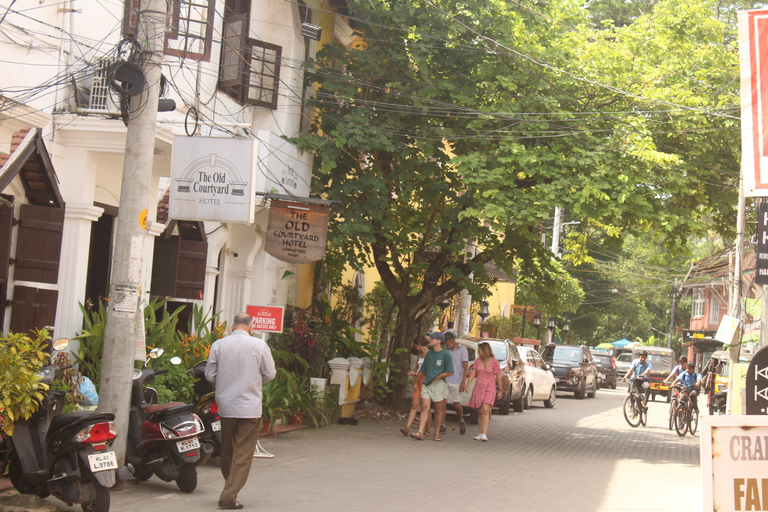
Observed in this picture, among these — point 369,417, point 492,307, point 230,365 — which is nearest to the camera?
point 230,365

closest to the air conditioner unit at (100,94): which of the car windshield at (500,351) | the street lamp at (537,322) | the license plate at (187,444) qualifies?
the license plate at (187,444)

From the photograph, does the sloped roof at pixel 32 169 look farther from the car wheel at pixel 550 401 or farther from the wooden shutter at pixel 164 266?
the car wheel at pixel 550 401

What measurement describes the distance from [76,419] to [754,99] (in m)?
5.82

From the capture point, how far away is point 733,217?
52.7 ft

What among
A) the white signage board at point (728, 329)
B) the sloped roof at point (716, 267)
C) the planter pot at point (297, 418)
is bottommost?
the planter pot at point (297, 418)

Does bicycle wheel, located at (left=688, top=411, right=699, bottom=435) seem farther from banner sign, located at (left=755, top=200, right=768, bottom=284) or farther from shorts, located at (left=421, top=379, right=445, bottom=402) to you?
shorts, located at (left=421, top=379, right=445, bottom=402)

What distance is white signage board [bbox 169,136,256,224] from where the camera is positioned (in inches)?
463

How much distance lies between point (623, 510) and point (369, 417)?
8635 millimetres

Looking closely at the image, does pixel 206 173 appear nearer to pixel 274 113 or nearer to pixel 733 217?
pixel 274 113

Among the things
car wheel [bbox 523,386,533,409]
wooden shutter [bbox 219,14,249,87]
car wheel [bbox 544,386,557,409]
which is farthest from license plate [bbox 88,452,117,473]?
car wheel [bbox 544,386,557,409]

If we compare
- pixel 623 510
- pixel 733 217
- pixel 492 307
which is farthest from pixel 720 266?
pixel 623 510

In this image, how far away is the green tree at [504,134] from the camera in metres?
14.4

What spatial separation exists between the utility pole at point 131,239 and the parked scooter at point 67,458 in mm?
1130

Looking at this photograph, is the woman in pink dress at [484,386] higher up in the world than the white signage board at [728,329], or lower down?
lower down
